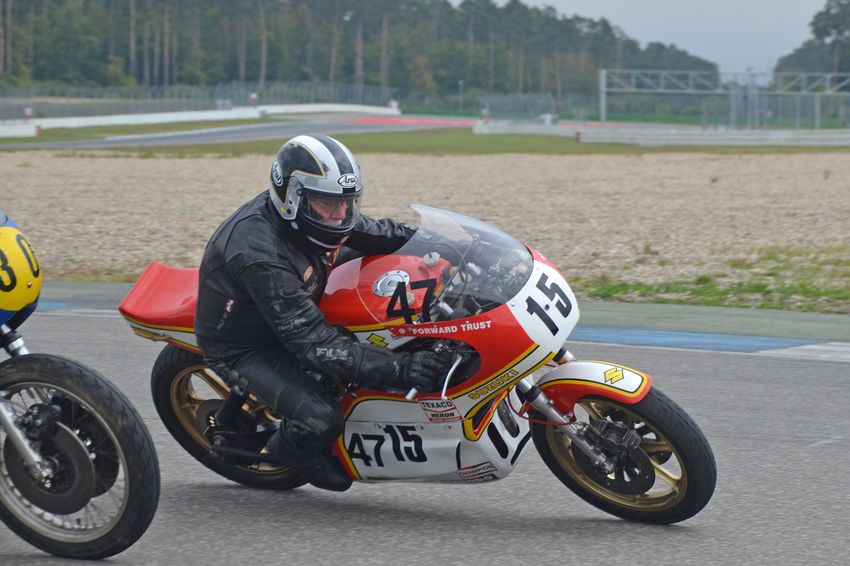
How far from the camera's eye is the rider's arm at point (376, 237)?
5082mm

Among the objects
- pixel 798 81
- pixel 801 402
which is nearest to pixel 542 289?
pixel 801 402

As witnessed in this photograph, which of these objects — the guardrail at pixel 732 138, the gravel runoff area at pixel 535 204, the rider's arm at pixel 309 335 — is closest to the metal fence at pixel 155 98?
the gravel runoff area at pixel 535 204

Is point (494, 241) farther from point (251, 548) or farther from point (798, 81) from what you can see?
point (798, 81)

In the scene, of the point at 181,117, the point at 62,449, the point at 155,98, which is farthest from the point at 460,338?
the point at 155,98

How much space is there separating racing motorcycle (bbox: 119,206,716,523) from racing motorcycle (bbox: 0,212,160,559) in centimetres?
68

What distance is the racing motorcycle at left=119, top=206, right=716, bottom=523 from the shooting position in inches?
181

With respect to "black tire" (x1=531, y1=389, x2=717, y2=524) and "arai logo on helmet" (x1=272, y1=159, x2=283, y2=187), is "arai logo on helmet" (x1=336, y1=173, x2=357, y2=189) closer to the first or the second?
"arai logo on helmet" (x1=272, y1=159, x2=283, y2=187)

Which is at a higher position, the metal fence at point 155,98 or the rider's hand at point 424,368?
the metal fence at point 155,98

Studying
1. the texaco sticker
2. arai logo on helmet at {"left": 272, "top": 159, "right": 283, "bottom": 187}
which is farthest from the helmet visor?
the texaco sticker

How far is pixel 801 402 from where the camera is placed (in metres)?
7.04

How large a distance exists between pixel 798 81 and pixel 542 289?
193ft

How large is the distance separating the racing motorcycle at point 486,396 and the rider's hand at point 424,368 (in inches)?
1.5

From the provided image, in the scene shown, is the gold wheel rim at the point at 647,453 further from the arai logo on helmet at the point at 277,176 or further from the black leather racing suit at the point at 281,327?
the arai logo on helmet at the point at 277,176

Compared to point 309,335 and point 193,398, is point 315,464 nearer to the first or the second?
point 309,335
